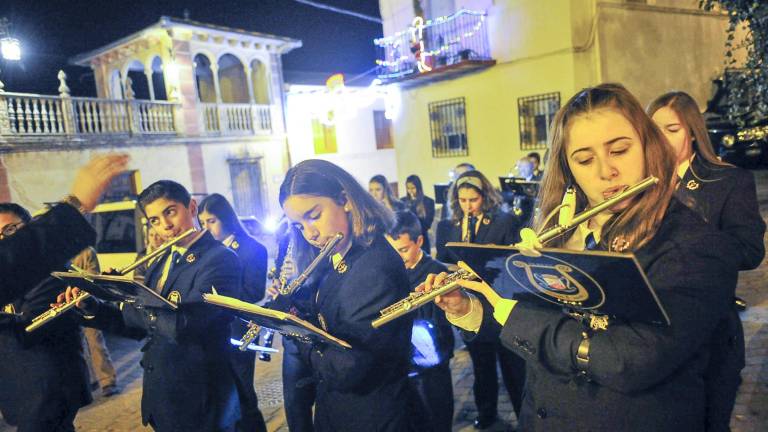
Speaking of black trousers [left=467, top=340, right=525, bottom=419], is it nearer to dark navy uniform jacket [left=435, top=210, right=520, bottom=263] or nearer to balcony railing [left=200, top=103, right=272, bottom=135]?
dark navy uniform jacket [left=435, top=210, right=520, bottom=263]

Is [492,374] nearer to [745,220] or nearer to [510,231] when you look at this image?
[510,231]

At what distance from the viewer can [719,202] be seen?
9.97ft

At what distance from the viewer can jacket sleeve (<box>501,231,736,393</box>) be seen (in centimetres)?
145

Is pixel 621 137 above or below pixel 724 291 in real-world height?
above

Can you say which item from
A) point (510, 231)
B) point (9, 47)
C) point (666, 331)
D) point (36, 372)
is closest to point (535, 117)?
point (510, 231)

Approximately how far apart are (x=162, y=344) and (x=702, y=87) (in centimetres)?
1849

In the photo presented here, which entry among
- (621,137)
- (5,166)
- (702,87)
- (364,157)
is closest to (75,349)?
(621,137)

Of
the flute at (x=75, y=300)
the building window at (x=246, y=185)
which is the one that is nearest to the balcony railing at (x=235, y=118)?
the building window at (x=246, y=185)

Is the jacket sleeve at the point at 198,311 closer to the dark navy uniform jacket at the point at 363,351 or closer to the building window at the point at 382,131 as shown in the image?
the dark navy uniform jacket at the point at 363,351

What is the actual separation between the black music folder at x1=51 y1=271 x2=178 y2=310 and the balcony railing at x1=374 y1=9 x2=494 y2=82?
12664 mm

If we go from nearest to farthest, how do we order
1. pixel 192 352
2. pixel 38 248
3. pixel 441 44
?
pixel 38 248, pixel 192 352, pixel 441 44

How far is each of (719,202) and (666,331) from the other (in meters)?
2.06

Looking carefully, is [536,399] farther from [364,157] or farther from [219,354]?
[364,157]

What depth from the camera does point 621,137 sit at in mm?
1685
